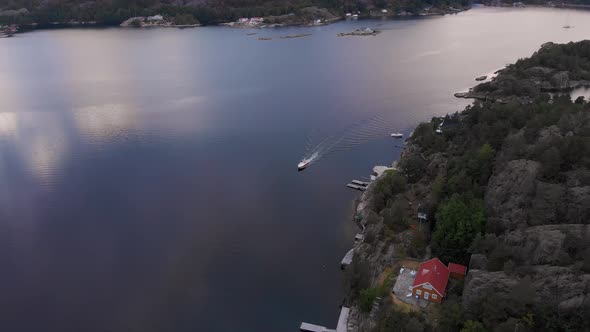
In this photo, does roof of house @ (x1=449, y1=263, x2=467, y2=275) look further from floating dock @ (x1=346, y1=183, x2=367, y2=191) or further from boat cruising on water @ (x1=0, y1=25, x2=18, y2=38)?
boat cruising on water @ (x1=0, y1=25, x2=18, y2=38)

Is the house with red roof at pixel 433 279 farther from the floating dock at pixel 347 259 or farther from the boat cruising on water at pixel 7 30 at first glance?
the boat cruising on water at pixel 7 30

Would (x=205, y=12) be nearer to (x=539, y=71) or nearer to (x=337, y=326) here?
(x=539, y=71)

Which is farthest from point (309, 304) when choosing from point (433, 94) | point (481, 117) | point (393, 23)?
point (393, 23)

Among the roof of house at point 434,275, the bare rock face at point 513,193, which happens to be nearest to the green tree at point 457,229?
the bare rock face at point 513,193

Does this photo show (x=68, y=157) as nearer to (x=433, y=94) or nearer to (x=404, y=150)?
(x=404, y=150)

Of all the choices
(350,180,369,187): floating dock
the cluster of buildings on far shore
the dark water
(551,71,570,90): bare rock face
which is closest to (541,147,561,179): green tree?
the dark water

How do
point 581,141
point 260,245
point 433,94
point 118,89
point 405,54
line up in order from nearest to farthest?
point 581,141, point 260,245, point 433,94, point 118,89, point 405,54
